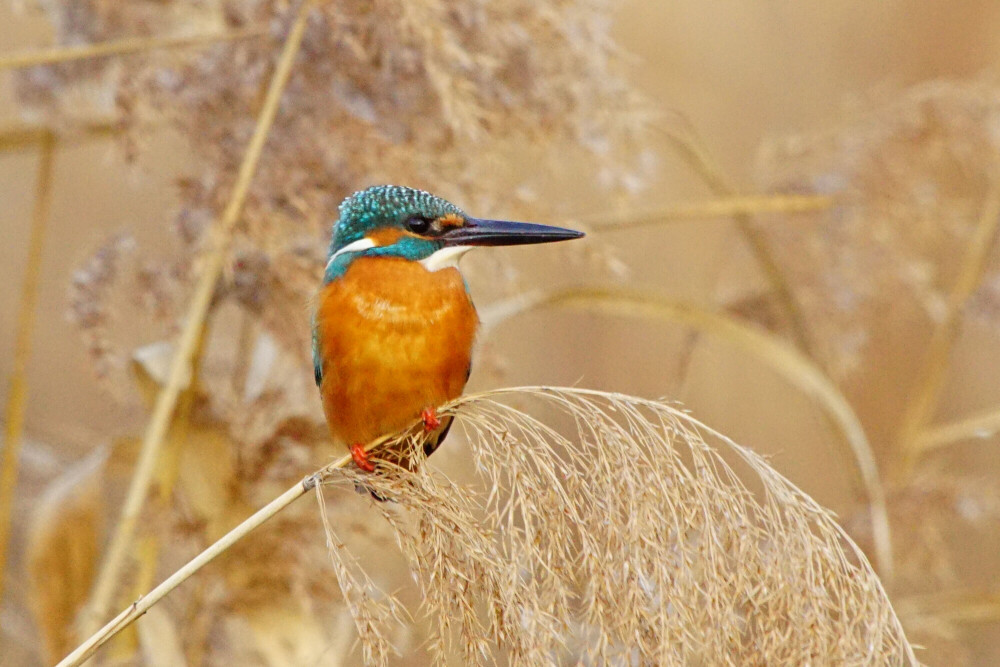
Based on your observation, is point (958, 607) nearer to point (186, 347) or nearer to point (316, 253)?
point (316, 253)

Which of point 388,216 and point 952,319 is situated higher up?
point 388,216

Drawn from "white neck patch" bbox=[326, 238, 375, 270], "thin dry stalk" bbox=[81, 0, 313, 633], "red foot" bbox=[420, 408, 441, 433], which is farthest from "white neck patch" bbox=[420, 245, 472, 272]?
"thin dry stalk" bbox=[81, 0, 313, 633]

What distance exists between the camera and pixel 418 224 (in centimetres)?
173

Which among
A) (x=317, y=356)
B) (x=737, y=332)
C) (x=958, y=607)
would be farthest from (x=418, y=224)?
(x=958, y=607)

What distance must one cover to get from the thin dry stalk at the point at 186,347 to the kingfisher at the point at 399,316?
0.76 feet

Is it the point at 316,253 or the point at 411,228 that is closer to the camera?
the point at 411,228

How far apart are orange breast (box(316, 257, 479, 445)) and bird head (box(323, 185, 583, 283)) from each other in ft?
0.08

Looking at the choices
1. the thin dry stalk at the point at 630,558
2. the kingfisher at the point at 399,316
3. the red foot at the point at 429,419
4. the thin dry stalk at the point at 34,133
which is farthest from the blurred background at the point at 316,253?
the red foot at the point at 429,419

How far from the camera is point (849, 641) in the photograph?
1.19 meters

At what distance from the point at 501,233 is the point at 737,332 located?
0.96 metres

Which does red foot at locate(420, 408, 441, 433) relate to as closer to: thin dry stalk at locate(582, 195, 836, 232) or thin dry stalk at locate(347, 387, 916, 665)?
thin dry stalk at locate(347, 387, 916, 665)

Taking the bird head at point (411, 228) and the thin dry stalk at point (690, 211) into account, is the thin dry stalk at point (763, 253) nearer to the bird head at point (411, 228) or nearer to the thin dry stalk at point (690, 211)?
the thin dry stalk at point (690, 211)

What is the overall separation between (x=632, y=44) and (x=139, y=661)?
121 inches

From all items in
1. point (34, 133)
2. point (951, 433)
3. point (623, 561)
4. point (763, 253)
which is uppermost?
point (34, 133)
